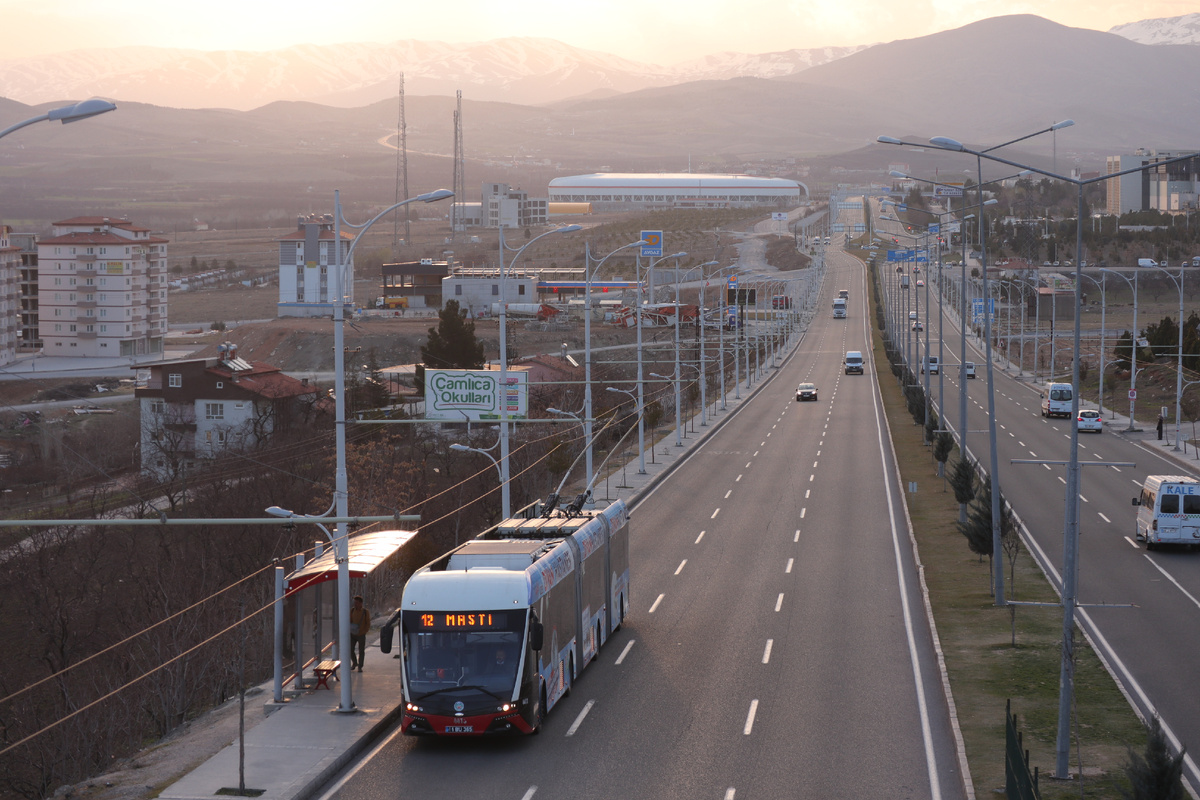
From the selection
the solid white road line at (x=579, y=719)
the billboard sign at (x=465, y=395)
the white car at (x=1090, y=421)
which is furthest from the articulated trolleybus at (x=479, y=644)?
the white car at (x=1090, y=421)

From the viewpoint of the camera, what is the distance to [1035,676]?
79.8ft

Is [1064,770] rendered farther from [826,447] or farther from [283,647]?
[826,447]

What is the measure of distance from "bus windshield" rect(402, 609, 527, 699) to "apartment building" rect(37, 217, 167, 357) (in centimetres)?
12012

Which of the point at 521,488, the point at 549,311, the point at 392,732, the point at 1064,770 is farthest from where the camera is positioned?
the point at 549,311

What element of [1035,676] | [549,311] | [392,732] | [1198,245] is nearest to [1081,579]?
[1035,676]

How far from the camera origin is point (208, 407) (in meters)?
79.2

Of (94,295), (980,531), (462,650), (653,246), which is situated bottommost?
(980,531)

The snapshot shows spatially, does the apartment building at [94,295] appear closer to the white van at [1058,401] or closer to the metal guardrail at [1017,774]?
the white van at [1058,401]

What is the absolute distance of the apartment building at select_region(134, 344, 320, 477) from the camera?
3022 inches

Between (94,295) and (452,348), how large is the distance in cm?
6501

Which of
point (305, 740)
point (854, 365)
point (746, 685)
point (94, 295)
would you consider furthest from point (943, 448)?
point (94, 295)

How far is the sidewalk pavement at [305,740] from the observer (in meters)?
18.2

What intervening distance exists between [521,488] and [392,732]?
105ft

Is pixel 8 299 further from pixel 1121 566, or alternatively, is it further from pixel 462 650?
pixel 462 650
